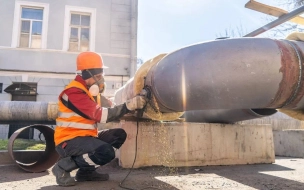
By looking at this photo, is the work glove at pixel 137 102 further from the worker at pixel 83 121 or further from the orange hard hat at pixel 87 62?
the orange hard hat at pixel 87 62

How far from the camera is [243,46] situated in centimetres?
195

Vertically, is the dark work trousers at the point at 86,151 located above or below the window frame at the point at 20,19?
below

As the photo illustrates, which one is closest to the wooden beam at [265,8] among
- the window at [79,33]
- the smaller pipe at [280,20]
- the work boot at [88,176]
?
the smaller pipe at [280,20]

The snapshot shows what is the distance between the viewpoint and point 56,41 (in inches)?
395

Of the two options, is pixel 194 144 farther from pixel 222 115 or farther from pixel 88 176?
pixel 88 176

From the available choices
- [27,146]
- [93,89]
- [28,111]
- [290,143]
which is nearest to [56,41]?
[27,146]

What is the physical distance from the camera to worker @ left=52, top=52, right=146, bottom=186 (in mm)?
2453

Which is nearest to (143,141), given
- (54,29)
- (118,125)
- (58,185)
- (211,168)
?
(118,125)

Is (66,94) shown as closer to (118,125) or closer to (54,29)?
(118,125)

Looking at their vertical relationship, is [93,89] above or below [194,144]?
above

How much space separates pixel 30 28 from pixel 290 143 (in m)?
8.81

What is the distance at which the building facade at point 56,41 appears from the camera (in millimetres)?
9711

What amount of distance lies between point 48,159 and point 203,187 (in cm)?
221

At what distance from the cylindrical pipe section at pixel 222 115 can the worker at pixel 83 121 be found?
1.13 metres
